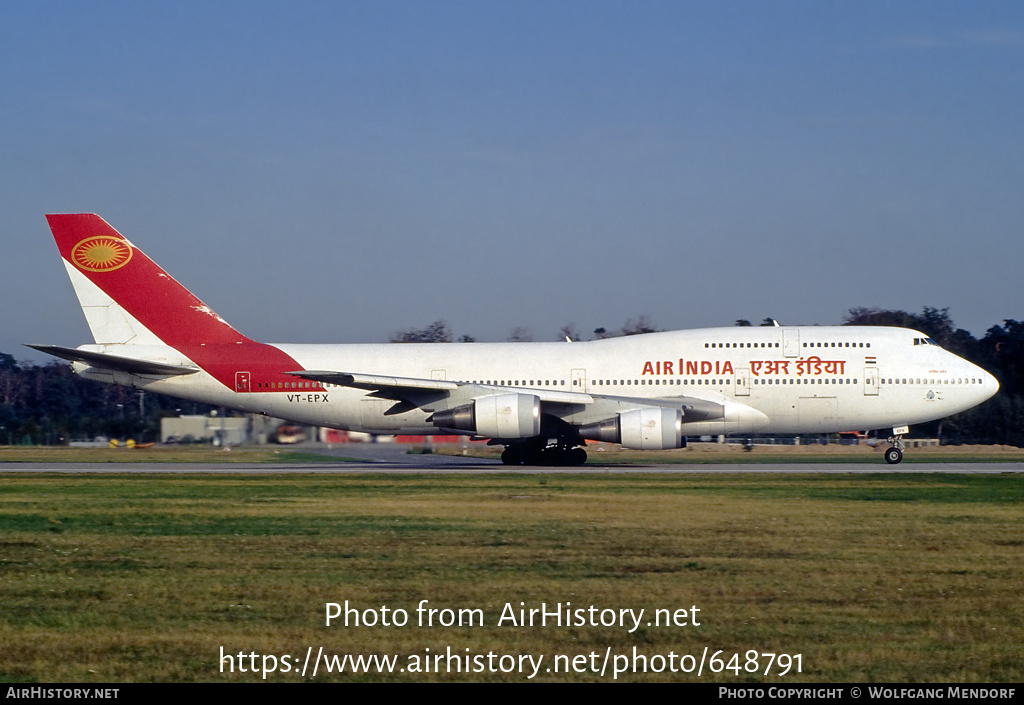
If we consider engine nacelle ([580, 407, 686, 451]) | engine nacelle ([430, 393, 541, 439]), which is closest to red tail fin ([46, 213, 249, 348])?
engine nacelle ([430, 393, 541, 439])

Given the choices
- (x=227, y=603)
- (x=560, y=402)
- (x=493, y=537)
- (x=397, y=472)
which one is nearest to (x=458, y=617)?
(x=227, y=603)

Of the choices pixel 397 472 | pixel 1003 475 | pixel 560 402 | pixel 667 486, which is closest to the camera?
pixel 667 486

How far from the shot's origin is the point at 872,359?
31.0 meters

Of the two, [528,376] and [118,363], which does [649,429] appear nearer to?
[528,376]

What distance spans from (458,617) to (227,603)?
7.39ft

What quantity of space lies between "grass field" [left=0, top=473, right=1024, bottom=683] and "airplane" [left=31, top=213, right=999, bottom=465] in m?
9.80

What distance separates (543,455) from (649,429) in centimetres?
444

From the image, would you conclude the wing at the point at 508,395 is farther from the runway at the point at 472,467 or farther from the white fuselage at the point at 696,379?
the runway at the point at 472,467

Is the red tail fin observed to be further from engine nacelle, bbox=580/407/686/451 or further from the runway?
engine nacelle, bbox=580/407/686/451

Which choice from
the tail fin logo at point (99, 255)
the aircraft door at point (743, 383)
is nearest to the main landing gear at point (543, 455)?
the aircraft door at point (743, 383)

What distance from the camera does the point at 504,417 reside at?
2970 centimetres

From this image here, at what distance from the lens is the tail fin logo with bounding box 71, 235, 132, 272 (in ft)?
108
